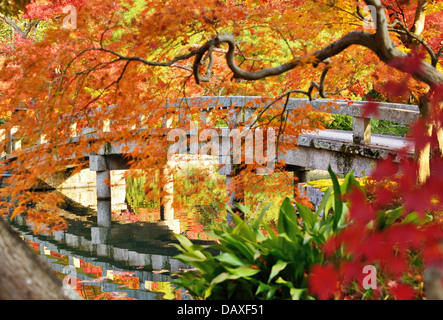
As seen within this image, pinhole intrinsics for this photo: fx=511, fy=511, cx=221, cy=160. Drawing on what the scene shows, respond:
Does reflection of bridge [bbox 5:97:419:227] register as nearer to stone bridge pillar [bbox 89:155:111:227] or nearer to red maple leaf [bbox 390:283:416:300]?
stone bridge pillar [bbox 89:155:111:227]

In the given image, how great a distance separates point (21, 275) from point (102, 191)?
10596mm

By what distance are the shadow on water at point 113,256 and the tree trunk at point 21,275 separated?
411cm

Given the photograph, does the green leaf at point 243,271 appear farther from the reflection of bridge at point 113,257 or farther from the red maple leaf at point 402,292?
the reflection of bridge at point 113,257

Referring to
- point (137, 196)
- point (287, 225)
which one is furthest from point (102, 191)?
point (287, 225)

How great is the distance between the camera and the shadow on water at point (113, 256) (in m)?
8.41

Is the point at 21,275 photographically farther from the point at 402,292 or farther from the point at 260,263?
the point at 402,292

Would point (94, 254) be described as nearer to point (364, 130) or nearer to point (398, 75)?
point (364, 130)

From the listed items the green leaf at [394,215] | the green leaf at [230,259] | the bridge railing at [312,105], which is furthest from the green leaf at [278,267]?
the bridge railing at [312,105]

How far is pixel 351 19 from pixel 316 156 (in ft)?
10.3

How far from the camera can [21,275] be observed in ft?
9.45

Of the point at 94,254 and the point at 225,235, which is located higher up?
the point at 225,235

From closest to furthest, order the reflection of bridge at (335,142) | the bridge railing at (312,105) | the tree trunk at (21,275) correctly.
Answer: the tree trunk at (21,275) → the bridge railing at (312,105) → the reflection of bridge at (335,142)

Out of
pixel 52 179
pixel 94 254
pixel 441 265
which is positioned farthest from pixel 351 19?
pixel 52 179
